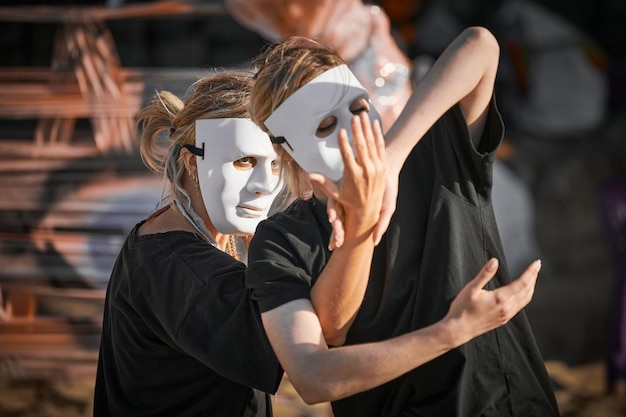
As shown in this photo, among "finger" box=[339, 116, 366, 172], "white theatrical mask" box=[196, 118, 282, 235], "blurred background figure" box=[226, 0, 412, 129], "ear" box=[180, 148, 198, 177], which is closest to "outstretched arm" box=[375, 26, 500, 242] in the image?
"finger" box=[339, 116, 366, 172]

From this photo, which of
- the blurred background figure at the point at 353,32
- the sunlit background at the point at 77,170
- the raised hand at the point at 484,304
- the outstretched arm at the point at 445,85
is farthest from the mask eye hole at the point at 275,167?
the sunlit background at the point at 77,170

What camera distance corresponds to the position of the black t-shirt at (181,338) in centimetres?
133

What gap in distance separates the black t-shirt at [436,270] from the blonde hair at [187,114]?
28 cm

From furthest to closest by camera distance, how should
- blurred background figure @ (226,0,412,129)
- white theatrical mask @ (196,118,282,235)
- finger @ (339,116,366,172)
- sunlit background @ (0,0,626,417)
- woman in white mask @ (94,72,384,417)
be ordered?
sunlit background @ (0,0,626,417), blurred background figure @ (226,0,412,129), white theatrical mask @ (196,118,282,235), woman in white mask @ (94,72,384,417), finger @ (339,116,366,172)

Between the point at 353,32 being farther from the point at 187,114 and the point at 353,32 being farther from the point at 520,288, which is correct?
the point at 520,288

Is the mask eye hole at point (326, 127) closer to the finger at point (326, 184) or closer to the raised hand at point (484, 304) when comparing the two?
the finger at point (326, 184)

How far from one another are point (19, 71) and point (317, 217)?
2.40m

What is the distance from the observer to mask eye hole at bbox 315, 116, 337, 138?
1.34m

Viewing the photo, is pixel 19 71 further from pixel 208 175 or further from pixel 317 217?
pixel 317 217

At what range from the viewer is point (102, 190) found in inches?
134

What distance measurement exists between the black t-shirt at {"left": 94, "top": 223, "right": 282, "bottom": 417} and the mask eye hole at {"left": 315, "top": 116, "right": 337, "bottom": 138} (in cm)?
27

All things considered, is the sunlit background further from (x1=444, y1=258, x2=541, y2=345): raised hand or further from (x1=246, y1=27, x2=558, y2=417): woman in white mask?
(x1=444, y1=258, x2=541, y2=345): raised hand

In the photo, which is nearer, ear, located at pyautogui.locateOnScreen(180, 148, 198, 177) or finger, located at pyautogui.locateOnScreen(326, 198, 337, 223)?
finger, located at pyautogui.locateOnScreen(326, 198, 337, 223)

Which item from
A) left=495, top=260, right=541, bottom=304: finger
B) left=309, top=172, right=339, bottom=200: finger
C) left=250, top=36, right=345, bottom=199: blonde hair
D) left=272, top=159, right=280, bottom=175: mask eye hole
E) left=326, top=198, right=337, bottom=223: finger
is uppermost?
left=250, top=36, right=345, bottom=199: blonde hair
